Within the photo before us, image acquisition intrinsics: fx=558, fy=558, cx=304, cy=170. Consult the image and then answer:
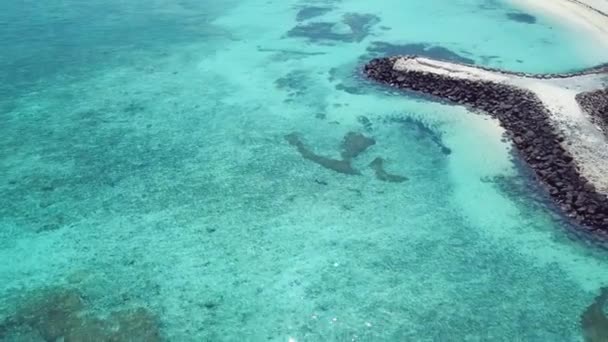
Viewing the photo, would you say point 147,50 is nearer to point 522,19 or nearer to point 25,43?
point 25,43

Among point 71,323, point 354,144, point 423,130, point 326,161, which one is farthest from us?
point 423,130

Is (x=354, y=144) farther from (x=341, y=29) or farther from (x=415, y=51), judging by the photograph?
(x=341, y=29)

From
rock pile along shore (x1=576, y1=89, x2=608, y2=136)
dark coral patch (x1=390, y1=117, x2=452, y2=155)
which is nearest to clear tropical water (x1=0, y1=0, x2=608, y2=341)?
dark coral patch (x1=390, y1=117, x2=452, y2=155)

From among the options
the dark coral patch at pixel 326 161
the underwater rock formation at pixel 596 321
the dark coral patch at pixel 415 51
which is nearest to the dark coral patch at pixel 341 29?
the dark coral patch at pixel 415 51

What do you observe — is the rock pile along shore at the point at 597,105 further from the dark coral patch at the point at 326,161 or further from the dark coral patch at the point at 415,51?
the dark coral patch at the point at 326,161

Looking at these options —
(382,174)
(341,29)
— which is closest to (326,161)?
(382,174)

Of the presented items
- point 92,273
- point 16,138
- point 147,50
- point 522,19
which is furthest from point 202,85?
point 522,19
